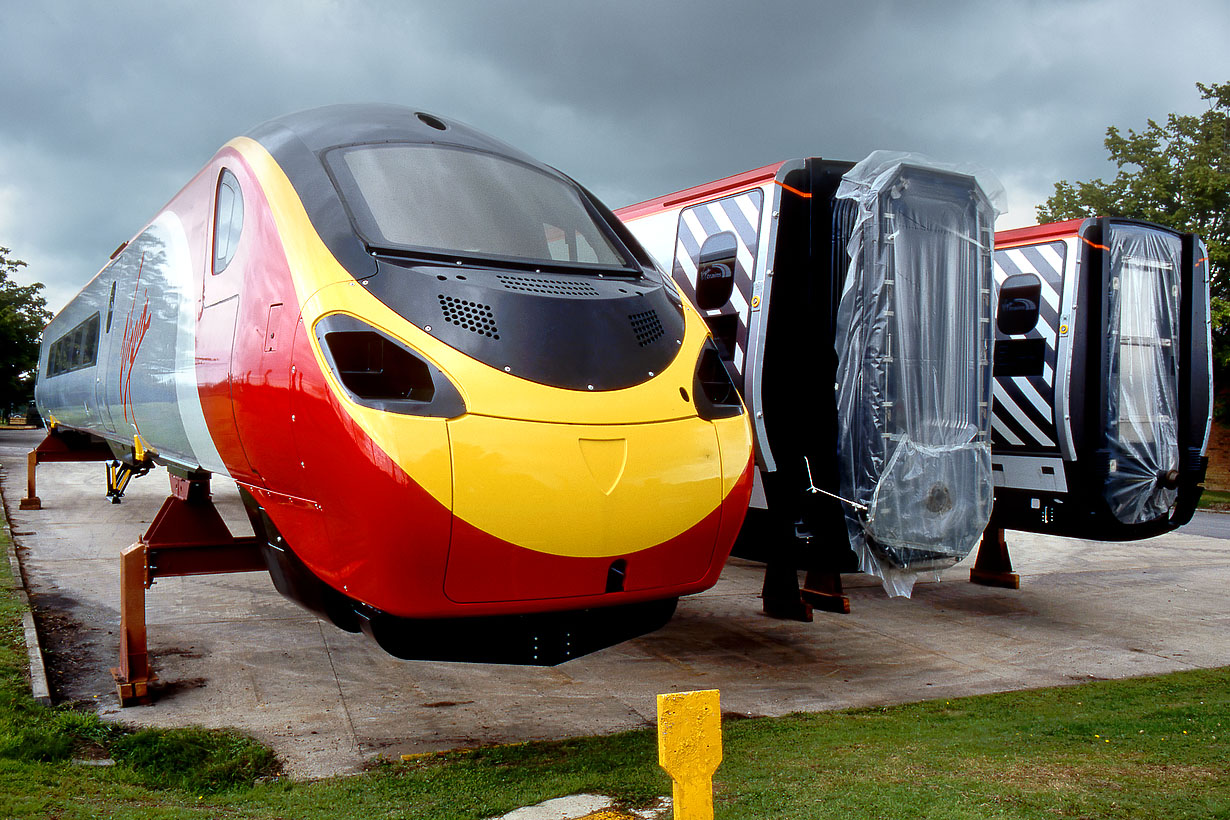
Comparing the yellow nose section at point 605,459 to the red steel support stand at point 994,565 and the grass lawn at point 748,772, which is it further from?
the red steel support stand at point 994,565

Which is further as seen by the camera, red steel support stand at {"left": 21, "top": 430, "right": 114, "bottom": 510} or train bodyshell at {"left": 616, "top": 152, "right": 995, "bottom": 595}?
red steel support stand at {"left": 21, "top": 430, "right": 114, "bottom": 510}

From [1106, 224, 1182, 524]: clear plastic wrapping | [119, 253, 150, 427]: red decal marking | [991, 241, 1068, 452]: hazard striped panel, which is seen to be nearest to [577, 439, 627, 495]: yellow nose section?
[119, 253, 150, 427]: red decal marking

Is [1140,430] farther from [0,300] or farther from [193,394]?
[0,300]

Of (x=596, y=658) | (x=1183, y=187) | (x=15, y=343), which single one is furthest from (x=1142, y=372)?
(x=15, y=343)

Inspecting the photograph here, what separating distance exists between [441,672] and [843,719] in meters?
2.61

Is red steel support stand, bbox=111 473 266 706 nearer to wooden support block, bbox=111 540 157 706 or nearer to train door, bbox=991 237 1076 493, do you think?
wooden support block, bbox=111 540 157 706

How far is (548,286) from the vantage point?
4.14 m

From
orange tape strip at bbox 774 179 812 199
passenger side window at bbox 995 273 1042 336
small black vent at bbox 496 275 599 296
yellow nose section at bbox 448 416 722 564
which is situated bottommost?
yellow nose section at bbox 448 416 722 564

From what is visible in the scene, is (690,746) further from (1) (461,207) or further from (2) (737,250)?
(2) (737,250)

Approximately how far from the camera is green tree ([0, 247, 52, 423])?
1700 inches

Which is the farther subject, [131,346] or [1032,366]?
[1032,366]

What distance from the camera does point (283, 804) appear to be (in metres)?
4.06

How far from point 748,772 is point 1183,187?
27185 millimetres

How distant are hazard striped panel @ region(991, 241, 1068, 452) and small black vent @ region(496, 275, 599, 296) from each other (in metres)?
5.65
